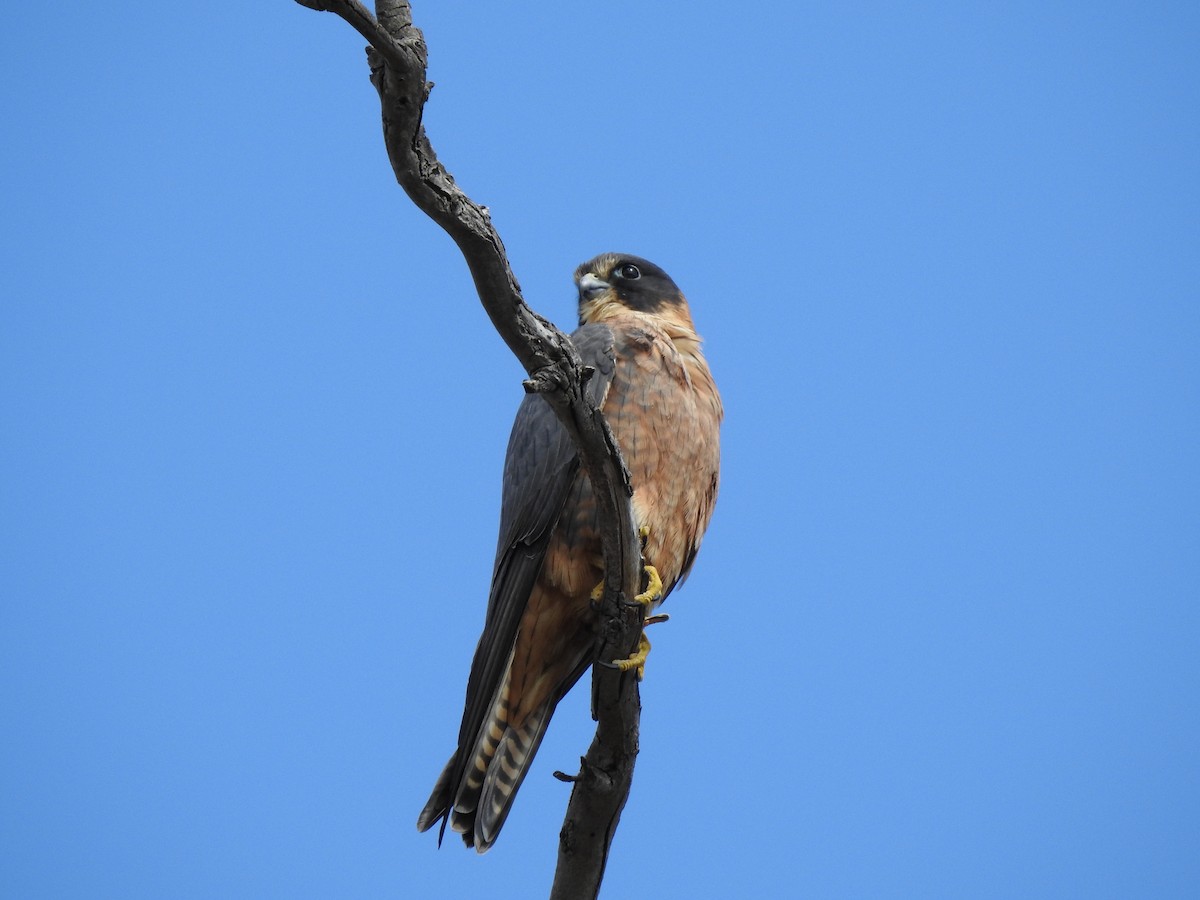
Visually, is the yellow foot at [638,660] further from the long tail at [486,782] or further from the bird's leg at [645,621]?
the long tail at [486,782]

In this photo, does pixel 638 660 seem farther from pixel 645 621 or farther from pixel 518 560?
pixel 518 560

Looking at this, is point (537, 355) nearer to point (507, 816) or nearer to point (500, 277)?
point (500, 277)

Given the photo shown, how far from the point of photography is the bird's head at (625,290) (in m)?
4.75

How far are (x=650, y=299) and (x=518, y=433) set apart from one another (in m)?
1.04

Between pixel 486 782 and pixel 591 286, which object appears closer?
pixel 486 782

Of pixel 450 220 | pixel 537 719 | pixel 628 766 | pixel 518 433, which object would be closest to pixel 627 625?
pixel 628 766

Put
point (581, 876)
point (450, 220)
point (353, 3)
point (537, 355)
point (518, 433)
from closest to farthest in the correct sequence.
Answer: point (353, 3) → point (450, 220) → point (537, 355) → point (581, 876) → point (518, 433)

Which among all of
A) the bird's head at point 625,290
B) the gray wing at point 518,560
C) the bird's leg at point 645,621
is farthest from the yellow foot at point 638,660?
the bird's head at point 625,290

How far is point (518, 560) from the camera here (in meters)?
3.74

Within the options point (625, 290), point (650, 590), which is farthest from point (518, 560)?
point (625, 290)

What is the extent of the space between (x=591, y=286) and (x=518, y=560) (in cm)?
159

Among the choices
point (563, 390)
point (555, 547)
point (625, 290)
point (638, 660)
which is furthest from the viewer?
point (625, 290)

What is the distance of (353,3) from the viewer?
203 cm

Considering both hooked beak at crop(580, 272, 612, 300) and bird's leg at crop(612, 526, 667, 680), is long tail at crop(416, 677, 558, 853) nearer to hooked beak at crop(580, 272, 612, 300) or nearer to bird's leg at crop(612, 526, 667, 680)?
bird's leg at crop(612, 526, 667, 680)
